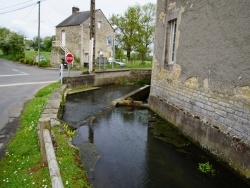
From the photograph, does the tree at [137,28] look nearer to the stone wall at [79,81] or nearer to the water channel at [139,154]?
the stone wall at [79,81]

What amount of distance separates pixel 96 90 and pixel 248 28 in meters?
11.6

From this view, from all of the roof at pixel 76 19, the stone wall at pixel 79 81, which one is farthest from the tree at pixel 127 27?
the stone wall at pixel 79 81

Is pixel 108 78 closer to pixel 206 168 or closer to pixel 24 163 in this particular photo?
pixel 206 168

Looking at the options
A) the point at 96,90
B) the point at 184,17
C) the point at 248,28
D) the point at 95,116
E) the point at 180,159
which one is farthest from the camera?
the point at 96,90

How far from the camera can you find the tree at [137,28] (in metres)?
38.2

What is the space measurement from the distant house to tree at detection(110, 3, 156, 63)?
3.72 meters

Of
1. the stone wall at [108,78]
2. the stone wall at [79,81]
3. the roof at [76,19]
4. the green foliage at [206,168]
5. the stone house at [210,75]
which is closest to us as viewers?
the stone house at [210,75]

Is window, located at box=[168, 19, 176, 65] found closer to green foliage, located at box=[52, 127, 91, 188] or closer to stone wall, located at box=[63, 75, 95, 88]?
green foliage, located at box=[52, 127, 91, 188]

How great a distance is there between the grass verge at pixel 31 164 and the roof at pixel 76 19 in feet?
93.9

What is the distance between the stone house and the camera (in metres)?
5.18

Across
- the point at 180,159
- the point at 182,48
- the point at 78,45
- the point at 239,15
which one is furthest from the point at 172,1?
the point at 78,45

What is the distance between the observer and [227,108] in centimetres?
570

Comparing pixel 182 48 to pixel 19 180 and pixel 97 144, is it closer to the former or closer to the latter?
pixel 97 144

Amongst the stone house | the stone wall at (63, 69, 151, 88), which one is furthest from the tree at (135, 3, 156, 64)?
the stone house
